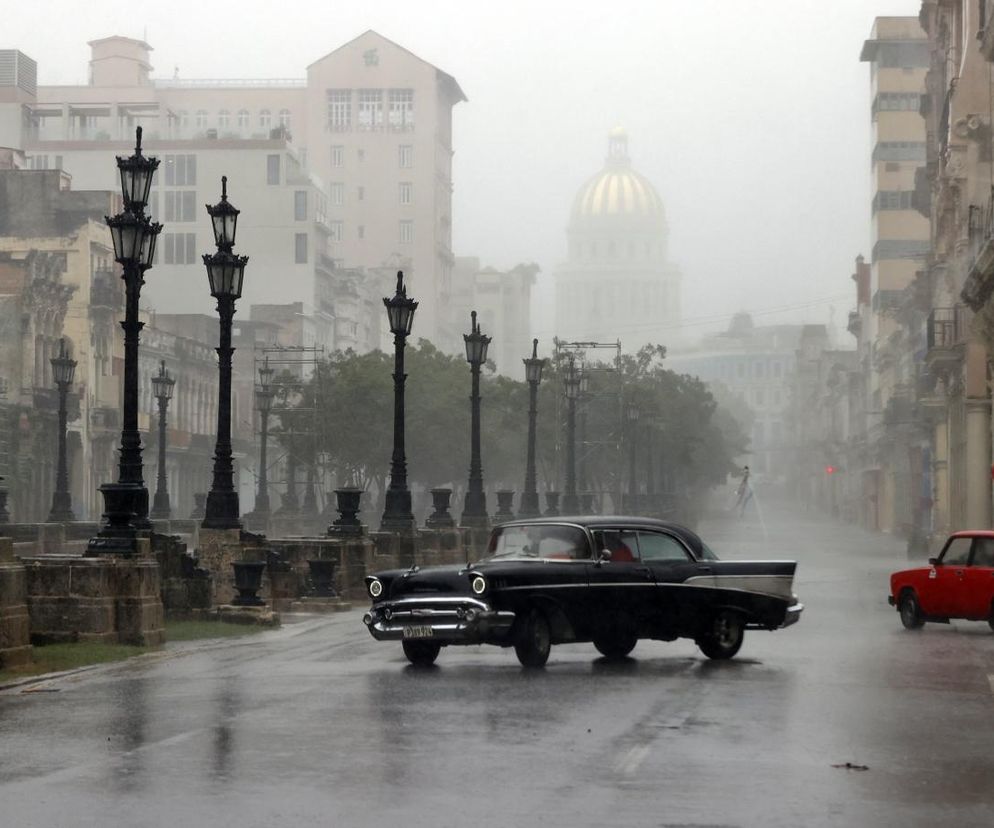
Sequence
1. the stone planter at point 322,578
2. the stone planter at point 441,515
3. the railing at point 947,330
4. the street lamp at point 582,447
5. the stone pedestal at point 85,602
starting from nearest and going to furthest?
the stone pedestal at point 85,602, the stone planter at point 322,578, the stone planter at point 441,515, the railing at point 947,330, the street lamp at point 582,447

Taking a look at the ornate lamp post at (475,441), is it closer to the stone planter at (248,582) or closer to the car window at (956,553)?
the stone planter at (248,582)

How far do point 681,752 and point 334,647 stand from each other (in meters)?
11.0

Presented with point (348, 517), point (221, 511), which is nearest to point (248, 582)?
point (221, 511)

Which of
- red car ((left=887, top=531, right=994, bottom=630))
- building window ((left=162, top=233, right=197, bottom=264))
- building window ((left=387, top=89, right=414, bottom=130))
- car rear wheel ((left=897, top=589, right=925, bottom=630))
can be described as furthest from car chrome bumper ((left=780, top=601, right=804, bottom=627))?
building window ((left=387, top=89, right=414, bottom=130))

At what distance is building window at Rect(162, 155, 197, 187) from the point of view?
14150 centimetres

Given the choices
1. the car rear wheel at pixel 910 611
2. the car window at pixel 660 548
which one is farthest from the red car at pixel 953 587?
the car window at pixel 660 548

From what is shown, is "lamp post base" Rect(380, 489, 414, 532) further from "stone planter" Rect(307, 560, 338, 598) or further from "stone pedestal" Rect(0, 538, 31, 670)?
"stone pedestal" Rect(0, 538, 31, 670)

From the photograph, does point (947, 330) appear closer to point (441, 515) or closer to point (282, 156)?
point (441, 515)

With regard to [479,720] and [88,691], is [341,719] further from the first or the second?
[88,691]

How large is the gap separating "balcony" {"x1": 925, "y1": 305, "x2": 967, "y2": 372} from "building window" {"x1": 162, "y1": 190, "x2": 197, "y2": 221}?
82.5m

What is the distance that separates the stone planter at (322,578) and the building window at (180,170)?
363 feet

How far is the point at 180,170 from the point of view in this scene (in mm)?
142125

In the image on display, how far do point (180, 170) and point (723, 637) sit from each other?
409 feet

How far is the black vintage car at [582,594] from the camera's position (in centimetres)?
1961
